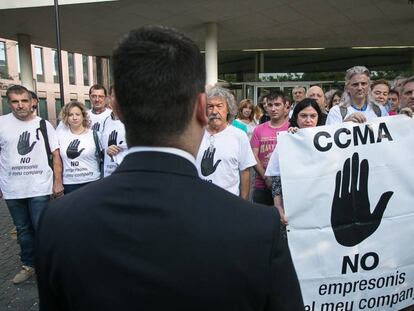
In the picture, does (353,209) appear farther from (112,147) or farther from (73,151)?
(73,151)

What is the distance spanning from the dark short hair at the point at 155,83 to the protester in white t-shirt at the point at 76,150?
3.40m

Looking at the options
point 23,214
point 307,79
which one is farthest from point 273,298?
point 307,79

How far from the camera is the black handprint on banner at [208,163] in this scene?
11.0ft

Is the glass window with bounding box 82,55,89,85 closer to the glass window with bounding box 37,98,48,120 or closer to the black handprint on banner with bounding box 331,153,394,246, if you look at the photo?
the glass window with bounding box 37,98,48,120

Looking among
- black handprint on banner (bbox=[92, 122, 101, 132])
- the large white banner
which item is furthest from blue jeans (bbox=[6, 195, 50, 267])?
the large white banner

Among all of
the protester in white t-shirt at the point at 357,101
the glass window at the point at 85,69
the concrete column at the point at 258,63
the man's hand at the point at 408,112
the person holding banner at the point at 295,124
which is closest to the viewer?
the man's hand at the point at 408,112

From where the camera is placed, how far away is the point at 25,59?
15305mm

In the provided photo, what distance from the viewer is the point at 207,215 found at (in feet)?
2.88

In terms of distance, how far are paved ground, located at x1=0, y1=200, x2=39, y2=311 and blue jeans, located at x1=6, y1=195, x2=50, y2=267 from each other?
0.88 ft

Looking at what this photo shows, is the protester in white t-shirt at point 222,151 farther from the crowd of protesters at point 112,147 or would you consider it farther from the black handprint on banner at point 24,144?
the black handprint on banner at point 24,144

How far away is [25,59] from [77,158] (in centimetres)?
1319

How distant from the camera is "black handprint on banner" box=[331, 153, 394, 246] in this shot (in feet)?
8.95

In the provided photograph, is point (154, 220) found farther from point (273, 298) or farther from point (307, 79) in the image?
point (307, 79)

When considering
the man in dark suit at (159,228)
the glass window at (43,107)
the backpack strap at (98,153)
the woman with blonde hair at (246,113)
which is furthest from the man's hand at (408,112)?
the glass window at (43,107)
